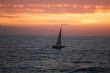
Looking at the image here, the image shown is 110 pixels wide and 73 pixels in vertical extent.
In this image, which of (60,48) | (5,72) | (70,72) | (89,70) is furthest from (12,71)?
(60,48)

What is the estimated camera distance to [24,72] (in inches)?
2280

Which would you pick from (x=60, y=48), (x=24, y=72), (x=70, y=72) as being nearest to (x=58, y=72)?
(x=70, y=72)

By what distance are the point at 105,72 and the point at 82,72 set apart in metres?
4.28

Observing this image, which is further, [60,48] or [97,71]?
[60,48]

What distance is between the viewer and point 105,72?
2319 inches

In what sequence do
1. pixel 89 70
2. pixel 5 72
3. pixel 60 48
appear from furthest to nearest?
pixel 60 48, pixel 89 70, pixel 5 72

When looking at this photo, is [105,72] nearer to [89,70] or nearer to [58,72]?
[89,70]

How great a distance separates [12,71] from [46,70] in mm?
6727

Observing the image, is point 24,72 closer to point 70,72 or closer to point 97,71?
point 70,72

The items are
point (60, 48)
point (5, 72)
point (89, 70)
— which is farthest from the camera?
point (60, 48)

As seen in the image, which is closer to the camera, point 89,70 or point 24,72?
point 24,72

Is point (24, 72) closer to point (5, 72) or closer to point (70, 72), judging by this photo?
point (5, 72)

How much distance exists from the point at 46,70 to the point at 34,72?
11.7 feet

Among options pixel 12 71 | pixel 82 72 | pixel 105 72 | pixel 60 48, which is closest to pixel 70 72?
pixel 82 72
